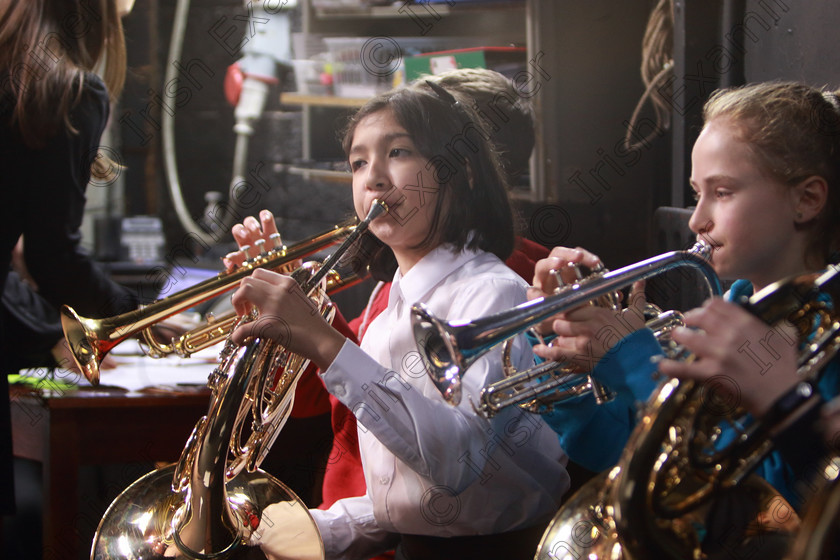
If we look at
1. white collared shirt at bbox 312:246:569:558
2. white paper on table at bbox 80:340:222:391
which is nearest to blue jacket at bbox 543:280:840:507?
white collared shirt at bbox 312:246:569:558

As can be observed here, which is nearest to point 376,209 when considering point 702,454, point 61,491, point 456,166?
point 456,166

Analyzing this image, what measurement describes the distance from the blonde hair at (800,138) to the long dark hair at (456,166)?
1.35ft

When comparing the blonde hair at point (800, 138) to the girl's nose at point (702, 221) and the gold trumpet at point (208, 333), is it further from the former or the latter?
the gold trumpet at point (208, 333)

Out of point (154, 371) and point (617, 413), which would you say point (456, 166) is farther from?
point (154, 371)

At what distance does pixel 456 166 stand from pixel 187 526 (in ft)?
2.23

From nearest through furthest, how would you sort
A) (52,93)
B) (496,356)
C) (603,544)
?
(603,544)
(496,356)
(52,93)

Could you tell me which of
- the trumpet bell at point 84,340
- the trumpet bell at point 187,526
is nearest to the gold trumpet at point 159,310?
the trumpet bell at point 84,340

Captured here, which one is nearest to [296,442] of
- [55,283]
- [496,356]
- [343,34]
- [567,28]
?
[55,283]

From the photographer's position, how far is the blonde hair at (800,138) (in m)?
1.03

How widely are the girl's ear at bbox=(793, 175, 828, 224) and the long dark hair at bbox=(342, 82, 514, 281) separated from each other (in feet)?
1.54

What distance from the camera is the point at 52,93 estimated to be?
169cm

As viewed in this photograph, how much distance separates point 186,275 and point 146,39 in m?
1.07

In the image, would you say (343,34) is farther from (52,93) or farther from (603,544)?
(603,544)

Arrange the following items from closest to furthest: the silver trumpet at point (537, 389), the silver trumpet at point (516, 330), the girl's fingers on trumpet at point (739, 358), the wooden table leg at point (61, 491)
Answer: the girl's fingers on trumpet at point (739, 358)
the silver trumpet at point (516, 330)
the silver trumpet at point (537, 389)
the wooden table leg at point (61, 491)
